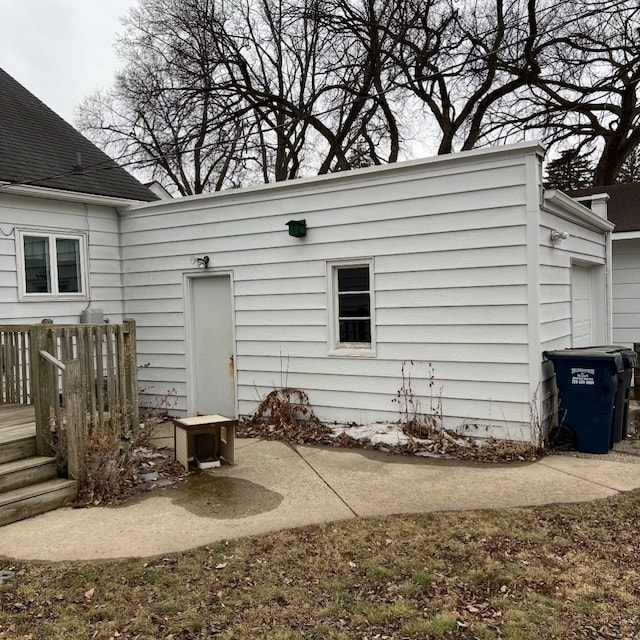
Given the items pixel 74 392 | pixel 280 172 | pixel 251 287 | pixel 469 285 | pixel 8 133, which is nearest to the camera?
pixel 74 392

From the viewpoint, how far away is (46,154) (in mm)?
8703

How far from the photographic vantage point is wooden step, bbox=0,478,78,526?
4336 millimetres

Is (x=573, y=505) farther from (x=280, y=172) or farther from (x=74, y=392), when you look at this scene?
(x=280, y=172)

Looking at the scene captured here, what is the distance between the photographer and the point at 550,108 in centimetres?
1705

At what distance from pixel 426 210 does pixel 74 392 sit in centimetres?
411

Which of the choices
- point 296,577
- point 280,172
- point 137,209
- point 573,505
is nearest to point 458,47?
point 280,172

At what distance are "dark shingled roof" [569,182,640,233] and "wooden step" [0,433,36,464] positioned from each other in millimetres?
9889

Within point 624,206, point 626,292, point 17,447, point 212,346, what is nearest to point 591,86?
point 624,206

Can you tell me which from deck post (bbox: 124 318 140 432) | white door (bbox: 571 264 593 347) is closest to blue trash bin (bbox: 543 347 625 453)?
white door (bbox: 571 264 593 347)

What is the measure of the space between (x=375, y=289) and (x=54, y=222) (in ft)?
15.4

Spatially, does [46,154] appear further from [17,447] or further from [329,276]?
[17,447]

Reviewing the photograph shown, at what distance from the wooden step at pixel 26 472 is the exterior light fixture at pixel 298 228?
3.79 metres

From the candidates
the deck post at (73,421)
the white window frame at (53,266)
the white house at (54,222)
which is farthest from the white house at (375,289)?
the deck post at (73,421)

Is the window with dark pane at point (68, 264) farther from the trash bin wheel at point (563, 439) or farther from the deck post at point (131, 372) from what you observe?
the trash bin wheel at point (563, 439)
